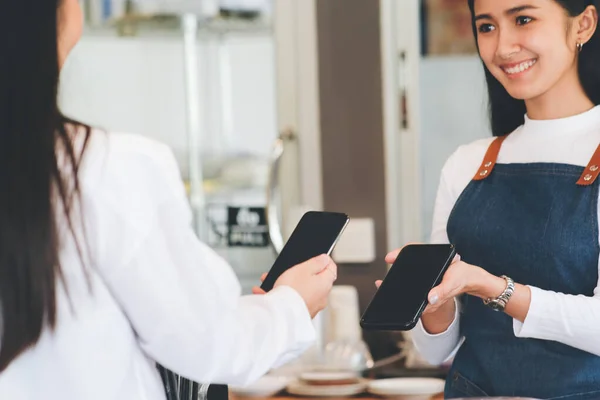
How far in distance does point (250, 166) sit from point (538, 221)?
1.67 metres

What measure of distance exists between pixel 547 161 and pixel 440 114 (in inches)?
46.4

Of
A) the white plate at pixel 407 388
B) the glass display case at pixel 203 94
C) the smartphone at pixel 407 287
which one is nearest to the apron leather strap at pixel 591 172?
the smartphone at pixel 407 287

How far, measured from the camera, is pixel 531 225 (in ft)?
5.86

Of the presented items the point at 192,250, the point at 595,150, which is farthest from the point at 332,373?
the point at 192,250

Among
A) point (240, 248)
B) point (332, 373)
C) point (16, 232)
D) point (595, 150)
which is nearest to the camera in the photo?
point (16, 232)

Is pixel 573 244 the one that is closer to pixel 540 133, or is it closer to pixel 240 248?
pixel 540 133

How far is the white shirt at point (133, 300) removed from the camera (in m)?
1.15

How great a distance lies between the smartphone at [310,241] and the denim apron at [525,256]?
14.9 inches

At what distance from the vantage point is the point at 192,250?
4.01ft


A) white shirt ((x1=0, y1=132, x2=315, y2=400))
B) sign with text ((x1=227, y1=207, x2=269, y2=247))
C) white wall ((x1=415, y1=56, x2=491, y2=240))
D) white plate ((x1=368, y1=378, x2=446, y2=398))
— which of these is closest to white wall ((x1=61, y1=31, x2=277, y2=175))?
sign with text ((x1=227, y1=207, x2=269, y2=247))

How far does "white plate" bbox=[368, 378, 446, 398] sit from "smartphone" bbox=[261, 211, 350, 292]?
2.54ft

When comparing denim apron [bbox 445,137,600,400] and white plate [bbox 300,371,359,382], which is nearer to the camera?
denim apron [bbox 445,137,600,400]

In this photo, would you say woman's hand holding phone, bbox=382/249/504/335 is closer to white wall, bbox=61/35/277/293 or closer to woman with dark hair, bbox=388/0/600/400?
woman with dark hair, bbox=388/0/600/400

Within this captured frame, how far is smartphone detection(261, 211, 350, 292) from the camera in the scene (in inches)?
60.4
